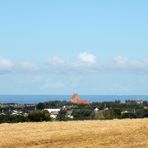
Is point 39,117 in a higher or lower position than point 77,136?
higher

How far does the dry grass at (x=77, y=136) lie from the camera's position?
57.7 ft

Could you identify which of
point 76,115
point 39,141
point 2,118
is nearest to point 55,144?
point 39,141

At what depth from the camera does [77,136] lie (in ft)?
62.6

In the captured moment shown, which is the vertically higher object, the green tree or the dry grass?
the green tree

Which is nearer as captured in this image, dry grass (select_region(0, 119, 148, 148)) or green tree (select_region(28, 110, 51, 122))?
dry grass (select_region(0, 119, 148, 148))

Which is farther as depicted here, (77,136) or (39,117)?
(39,117)

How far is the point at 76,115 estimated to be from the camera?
108ft

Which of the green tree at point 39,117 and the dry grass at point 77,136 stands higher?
the green tree at point 39,117

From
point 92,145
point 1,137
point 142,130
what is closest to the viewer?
point 92,145

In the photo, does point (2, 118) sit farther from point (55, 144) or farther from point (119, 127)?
point (55, 144)

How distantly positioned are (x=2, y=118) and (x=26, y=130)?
6807mm

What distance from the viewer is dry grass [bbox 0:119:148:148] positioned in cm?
1759

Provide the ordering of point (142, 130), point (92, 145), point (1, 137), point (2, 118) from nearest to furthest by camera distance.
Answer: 1. point (92, 145)
2. point (1, 137)
3. point (142, 130)
4. point (2, 118)

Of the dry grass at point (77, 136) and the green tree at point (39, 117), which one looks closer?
the dry grass at point (77, 136)
